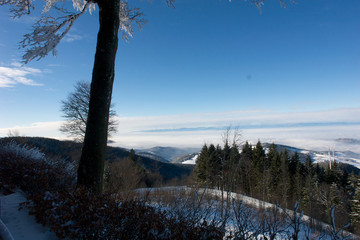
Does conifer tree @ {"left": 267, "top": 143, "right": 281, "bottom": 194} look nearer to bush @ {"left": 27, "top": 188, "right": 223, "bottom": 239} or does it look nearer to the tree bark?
the tree bark

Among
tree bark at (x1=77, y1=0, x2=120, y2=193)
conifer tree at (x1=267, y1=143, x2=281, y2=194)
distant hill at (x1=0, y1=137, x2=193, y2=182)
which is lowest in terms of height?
conifer tree at (x1=267, y1=143, x2=281, y2=194)

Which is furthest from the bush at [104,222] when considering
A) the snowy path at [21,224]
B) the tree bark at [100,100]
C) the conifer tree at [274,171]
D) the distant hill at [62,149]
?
the conifer tree at [274,171]

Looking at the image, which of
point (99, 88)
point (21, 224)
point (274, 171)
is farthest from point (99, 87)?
point (274, 171)

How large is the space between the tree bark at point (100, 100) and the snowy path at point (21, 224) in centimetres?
104

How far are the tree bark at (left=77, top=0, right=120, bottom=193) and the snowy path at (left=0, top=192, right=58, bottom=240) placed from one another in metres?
1.04

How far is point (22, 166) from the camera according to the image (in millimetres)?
4789

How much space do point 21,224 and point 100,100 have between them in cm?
244

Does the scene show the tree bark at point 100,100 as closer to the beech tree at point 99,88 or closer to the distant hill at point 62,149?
the beech tree at point 99,88

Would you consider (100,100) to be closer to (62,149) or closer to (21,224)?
(21,224)

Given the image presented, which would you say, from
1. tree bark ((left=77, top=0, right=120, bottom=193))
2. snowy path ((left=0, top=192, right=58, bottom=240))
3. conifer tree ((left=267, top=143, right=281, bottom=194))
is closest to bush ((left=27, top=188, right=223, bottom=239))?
snowy path ((left=0, top=192, right=58, bottom=240))

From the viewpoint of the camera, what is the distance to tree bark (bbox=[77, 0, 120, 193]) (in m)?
4.05

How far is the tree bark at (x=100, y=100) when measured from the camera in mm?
4055

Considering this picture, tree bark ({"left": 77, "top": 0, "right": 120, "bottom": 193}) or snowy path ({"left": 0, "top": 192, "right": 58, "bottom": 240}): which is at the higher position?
tree bark ({"left": 77, "top": 0, "right": 120, "bottom": 193})

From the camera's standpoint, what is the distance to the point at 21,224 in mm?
2869
